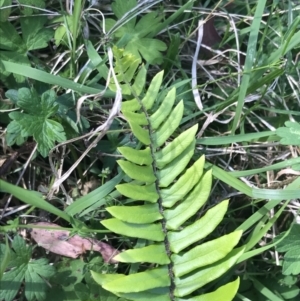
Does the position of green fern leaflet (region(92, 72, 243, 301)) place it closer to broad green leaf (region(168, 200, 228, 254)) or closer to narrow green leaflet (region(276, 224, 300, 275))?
broad green leaf (region(168, 200, 228, 254))

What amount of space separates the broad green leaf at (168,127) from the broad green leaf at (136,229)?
0.77 ft

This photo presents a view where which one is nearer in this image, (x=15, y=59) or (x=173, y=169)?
(x=173, y=169)

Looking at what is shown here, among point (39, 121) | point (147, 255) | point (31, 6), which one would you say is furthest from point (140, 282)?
point (31, 6)

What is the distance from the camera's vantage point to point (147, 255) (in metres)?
1.48

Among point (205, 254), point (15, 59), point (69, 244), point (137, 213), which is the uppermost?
point (15, 59)

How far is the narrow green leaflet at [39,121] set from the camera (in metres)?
1.56

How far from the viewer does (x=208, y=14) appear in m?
1.89

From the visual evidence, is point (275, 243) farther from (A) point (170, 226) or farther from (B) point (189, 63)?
(B) point (189, 63)

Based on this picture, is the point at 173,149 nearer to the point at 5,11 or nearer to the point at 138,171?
the point at 138,171

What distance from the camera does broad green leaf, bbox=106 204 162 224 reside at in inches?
56.9

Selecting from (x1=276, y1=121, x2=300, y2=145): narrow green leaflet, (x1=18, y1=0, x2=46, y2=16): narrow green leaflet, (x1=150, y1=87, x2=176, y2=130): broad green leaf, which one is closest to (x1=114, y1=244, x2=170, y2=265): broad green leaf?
(x1=150, y1=87, x2=176, y2=130): broad green leaf

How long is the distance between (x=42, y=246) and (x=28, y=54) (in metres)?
0.63

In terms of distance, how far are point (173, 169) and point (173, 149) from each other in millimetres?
58

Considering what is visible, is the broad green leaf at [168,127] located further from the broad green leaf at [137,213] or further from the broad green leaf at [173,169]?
the broad green leaf at [137,213]
